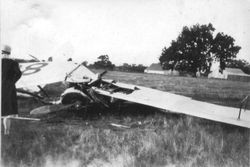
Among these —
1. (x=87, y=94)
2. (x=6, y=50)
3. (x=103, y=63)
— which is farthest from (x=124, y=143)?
(x=6, y=50)

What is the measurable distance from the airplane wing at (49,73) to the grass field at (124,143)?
3.19 ft

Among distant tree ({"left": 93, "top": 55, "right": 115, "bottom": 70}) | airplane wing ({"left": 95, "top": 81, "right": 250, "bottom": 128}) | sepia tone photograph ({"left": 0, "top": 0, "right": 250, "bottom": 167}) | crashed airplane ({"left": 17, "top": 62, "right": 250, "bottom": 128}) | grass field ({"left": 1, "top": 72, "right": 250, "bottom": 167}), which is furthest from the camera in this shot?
distant tree ({"left": 93, "top": 55, "right": 115, "bottom": 70})

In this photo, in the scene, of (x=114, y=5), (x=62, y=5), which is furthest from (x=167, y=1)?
(x=62, y=5)

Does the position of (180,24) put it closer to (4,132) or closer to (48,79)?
(48,79)

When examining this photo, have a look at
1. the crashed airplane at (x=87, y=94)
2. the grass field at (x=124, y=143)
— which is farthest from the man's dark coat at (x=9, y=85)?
the crashed airplane at (x=87, y=94)

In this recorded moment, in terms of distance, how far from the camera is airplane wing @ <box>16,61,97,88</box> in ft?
20.6

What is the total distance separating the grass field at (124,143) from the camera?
3898 millimetres

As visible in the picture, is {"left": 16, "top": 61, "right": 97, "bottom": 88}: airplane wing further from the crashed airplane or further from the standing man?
the standing man

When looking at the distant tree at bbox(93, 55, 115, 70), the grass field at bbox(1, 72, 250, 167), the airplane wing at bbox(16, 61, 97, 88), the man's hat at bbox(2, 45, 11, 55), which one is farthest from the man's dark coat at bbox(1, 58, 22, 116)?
the distant tree at bbox(93, 55, 115, 70)

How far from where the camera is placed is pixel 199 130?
5.01 metres

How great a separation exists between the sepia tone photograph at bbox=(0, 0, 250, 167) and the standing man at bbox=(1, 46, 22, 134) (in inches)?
0.6

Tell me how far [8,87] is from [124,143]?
2139mm

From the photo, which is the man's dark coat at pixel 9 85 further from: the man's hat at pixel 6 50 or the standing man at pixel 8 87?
the man's hat at pixel 6 50

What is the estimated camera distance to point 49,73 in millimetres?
6730
